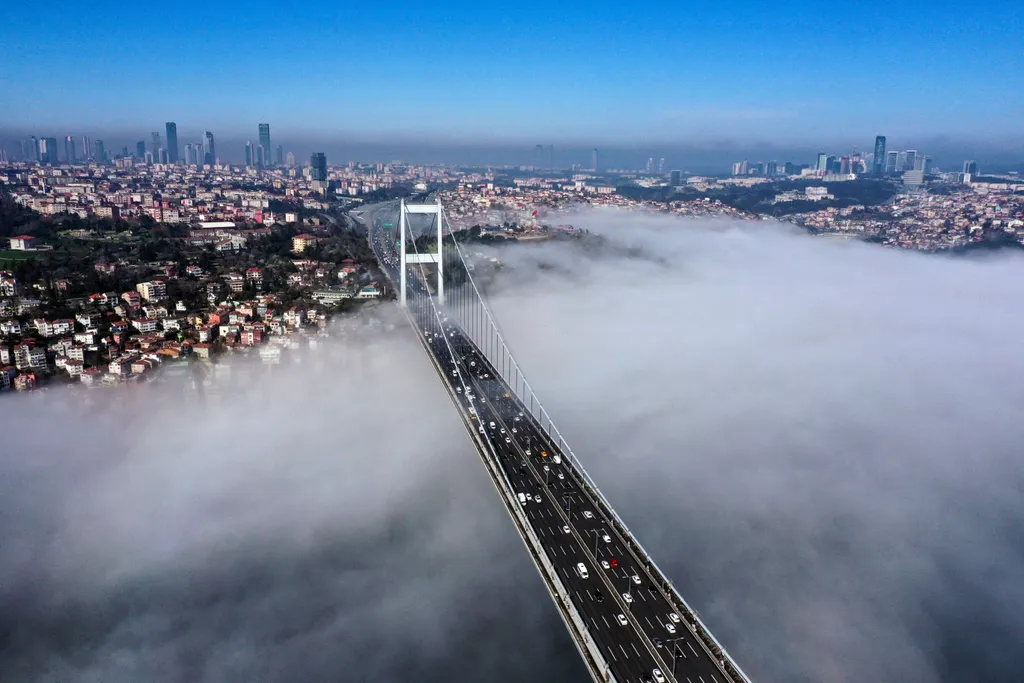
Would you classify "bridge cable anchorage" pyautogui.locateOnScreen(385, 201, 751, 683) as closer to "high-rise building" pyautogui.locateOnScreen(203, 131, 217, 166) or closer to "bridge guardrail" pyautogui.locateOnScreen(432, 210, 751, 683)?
"bridge guardrail" pyautogui.locateOnScreen(432, 210, 751, 683)

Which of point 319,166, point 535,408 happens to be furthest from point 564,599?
point 319,166

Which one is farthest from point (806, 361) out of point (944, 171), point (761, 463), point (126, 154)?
point (126, 154)

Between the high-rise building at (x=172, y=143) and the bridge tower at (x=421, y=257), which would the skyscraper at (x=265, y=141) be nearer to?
the high-rise building at (x=172, y=143)

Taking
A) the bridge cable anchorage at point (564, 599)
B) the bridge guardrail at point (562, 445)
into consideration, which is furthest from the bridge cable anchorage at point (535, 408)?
the bridge cable anchorage at point (564, 599)

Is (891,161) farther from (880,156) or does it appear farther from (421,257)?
(421,257)

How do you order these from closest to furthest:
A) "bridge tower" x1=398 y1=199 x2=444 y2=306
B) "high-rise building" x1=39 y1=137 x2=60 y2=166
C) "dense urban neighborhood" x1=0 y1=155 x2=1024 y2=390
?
"dense urban neighborhood" x1=0 y1=155 x2=1024 y2=390, "bridge tower" x1=398 y1=199 x2=444 y2=306, "high-rise building" x1=39 y1=137 x2=60 y2=166

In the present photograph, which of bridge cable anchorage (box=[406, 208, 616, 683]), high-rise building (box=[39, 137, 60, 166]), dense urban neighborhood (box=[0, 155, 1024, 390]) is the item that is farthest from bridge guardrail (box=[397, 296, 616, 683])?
high-rise building (box=[39, 137, 60, 166])

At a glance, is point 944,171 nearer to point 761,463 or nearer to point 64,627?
point 761,463

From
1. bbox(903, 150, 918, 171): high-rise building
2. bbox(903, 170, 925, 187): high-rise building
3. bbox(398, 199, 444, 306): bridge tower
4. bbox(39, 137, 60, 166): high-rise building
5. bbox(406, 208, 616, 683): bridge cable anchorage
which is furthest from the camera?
bbox(39, 137, 60, 166): high-rise building
